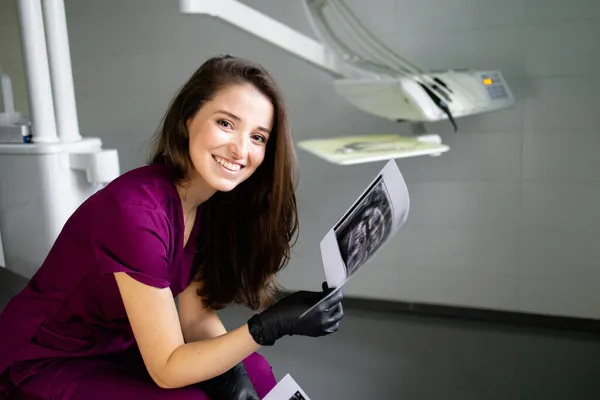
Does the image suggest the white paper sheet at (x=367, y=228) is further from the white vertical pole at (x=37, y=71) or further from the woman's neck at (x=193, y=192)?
the white vertical pole at (x=37, y=71)

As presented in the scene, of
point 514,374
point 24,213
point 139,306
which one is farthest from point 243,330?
point 514,374

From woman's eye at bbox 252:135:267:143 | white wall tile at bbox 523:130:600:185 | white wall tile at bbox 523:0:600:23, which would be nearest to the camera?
woman's eye at bbox 252:135:267:143

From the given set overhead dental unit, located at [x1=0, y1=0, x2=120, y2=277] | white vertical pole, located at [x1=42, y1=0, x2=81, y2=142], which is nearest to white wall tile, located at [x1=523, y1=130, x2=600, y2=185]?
overhead dental unit, located at [x1=0, y1=0, x2=120, y2=277]

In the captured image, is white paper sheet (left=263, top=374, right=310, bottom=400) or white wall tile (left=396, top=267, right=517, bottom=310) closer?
white paper sheet (left=263, top=374, right=310, bottom=400)

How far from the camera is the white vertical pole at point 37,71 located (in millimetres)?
1714

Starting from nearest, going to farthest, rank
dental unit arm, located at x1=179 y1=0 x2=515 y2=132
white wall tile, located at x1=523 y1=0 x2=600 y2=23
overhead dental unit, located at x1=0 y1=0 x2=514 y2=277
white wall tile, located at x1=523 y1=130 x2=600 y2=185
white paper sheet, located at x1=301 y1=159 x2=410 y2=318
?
white paper sheet, located at x1=301 y1=159 x2=410 y2=318 → dental unit arm, located at x1=179 y1=0 x2=515 y2=132 → overhead dental unit, located at x1=0 y1=0 x2=514 y2=277 → white wall tile, located at x1=523 y1=0 x2=600 y2=23 → white wall tile, located at x1=523 y1=130 x2=600 y2=185

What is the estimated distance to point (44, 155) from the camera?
1.74 meters

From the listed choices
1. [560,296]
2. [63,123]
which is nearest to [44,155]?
[63,123]

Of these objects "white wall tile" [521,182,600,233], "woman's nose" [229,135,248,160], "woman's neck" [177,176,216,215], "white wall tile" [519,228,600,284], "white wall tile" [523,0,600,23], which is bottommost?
"white wall tile" [519,228,600,284]

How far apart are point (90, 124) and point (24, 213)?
0.91m

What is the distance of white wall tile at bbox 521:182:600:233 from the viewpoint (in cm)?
212

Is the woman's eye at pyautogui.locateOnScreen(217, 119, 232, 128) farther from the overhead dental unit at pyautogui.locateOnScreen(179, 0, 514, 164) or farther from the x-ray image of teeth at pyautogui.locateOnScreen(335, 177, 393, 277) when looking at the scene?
the overhead dental unit at pyautogui.locateOnScreen(179, 0, 514, 164)

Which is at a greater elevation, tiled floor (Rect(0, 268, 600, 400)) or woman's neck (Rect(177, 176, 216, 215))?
woman's neck (Rect(177, 176, 216, 215))

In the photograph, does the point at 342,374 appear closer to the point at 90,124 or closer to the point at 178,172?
the point at 178,172
